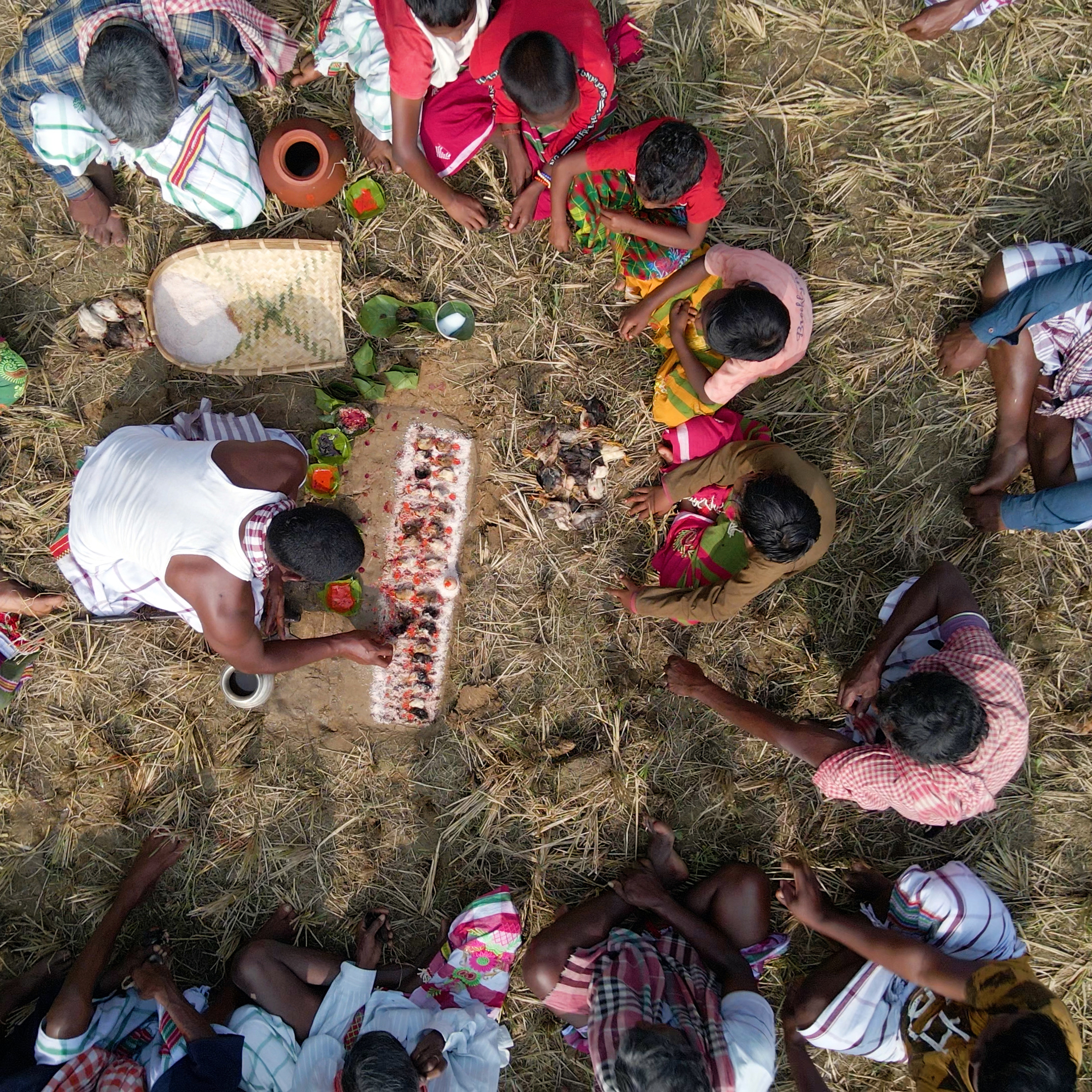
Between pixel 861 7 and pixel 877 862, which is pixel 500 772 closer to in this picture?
pixel 877 862

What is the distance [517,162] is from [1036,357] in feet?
11.0

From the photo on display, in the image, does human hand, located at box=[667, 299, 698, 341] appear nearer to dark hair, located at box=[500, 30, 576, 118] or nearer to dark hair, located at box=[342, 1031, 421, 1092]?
dark hair, located at box=[500, 30, 576, 118]

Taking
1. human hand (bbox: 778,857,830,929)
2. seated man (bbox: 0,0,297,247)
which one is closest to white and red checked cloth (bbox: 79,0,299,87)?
seated man (bbox: 0,0,297,247)

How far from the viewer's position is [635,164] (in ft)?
13.3

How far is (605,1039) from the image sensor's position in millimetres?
3949

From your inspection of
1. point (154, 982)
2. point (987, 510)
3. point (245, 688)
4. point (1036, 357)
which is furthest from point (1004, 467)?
point (154, 982)

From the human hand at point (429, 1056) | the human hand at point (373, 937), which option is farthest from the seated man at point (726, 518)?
the human hand at point (429, 1056)

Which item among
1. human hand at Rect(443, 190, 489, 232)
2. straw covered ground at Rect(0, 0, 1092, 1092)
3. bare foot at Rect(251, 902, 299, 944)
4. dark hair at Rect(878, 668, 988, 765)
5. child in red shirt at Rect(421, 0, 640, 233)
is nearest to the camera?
dark hair at Rect(878, 668, 988, 765)

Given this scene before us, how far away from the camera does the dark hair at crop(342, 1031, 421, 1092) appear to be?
3744mm

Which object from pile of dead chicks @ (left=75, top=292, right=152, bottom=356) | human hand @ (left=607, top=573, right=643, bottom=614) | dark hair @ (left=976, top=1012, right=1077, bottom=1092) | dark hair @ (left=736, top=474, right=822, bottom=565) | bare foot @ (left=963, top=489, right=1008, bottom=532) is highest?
pile of dead chicks @ (left=75, top=292, right=152, bottom=356)

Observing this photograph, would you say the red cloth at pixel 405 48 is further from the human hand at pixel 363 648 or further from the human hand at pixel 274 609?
the human hand at pixel 363 648

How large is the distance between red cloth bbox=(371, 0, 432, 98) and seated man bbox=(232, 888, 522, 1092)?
186 inches

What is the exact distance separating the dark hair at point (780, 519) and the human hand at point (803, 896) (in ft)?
6.94

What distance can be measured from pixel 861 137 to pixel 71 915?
7.17 m
